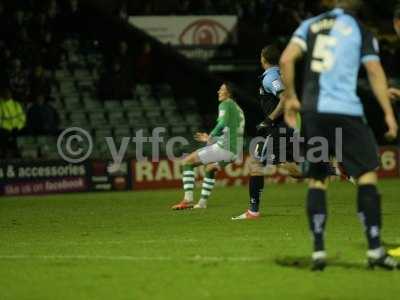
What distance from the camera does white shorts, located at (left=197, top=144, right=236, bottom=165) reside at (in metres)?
16.2

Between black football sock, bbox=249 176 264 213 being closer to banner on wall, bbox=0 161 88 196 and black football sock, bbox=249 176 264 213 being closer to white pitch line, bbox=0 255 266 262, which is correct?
white pitch line, bbox=0 255 266 262

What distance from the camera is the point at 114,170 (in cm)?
2388

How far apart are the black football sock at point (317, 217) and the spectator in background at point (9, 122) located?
590 inches

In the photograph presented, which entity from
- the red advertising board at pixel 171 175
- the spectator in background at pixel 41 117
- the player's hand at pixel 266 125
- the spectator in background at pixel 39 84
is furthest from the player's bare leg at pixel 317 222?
the spectator in background at pixel 39 84

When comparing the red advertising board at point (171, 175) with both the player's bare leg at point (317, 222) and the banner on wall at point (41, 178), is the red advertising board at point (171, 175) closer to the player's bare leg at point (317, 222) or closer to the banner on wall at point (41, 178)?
the banner on wall at point (41, 178)

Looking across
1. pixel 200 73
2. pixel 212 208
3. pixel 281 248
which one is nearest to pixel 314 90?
pixel 281 248

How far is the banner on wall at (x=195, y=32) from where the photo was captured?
27.0 metres

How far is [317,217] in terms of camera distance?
8516 mm

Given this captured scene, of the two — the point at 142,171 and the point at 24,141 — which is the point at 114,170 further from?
the point at 24,141

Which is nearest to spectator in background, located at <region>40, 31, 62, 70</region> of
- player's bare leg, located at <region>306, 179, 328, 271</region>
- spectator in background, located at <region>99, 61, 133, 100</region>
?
spectator in background, located at <region>99, 61, 133, 100</region>

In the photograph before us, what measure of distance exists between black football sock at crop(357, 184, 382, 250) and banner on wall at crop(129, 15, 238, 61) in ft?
62.0

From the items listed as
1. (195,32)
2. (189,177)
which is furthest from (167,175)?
(189,177)

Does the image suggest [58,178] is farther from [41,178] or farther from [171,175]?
[171,175]

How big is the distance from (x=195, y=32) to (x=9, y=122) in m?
6.89
